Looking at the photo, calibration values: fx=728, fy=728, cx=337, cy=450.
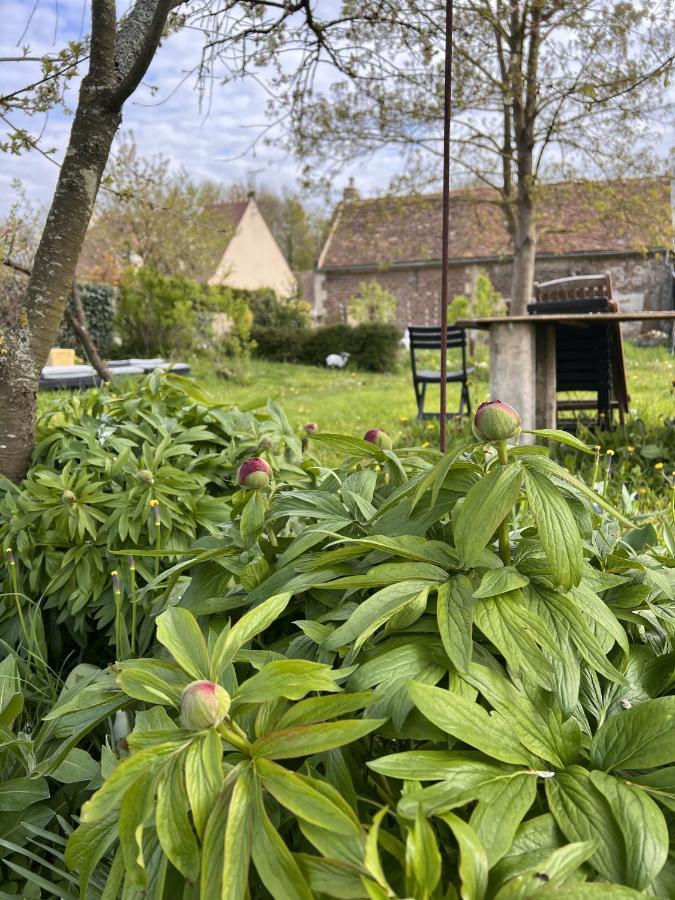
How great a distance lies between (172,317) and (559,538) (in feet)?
42.2

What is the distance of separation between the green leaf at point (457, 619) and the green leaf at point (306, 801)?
7.1 inches

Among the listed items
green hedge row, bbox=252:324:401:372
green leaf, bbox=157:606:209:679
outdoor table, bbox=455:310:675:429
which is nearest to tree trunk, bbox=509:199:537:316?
green hedge row, bbox=252:324:401:372

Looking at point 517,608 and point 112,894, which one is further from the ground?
point 517,608

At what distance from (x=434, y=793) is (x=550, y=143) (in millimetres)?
10053

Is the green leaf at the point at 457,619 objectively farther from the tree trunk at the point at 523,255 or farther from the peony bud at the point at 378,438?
the tree trunk at the point at 523,255

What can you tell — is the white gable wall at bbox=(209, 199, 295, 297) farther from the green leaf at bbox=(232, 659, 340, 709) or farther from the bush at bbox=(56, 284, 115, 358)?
the green leaf at bbox=(232, 659, 340, 709)

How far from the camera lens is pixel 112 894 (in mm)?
650

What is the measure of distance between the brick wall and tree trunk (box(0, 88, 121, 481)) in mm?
17332

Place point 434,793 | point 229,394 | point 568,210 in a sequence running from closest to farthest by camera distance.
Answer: point 434,793 → point 229,394 → point 568,210

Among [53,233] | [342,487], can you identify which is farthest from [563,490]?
[53,233]

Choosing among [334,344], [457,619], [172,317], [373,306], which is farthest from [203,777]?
[373,306]

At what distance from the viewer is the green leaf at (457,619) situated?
27.4 inches

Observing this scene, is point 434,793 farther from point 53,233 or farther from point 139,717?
point 53,233

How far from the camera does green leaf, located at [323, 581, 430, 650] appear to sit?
0.73 m
